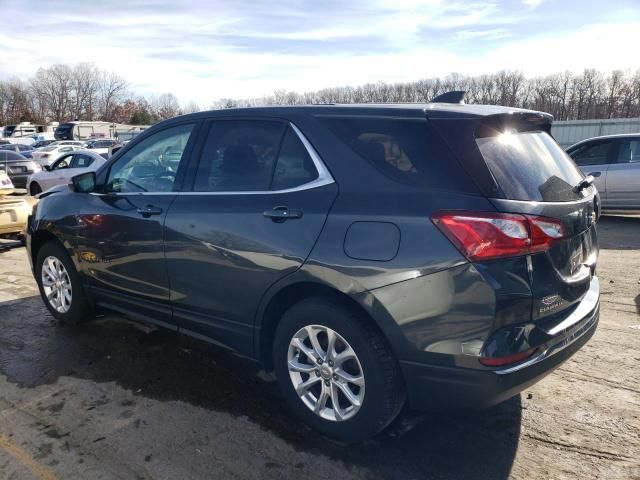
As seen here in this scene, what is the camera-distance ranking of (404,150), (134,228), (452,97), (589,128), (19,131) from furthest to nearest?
(19,131) < (589,128) < (134,228) < (452,97) < (404,150)

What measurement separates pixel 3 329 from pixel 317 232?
3613 mm

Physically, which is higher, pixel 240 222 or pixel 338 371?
pixel 240 222

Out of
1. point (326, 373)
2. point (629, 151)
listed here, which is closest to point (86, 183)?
point (326, 373)

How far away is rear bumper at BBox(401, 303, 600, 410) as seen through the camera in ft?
7.86

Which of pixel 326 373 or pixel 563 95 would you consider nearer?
pixel 326 373

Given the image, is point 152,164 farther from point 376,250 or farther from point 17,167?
point 17,167

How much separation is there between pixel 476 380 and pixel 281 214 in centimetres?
133

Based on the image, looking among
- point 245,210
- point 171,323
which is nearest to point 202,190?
point 245,210

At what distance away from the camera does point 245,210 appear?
312 centimetres

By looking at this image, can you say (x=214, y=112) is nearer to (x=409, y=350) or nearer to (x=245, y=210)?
(x=245, y=210)

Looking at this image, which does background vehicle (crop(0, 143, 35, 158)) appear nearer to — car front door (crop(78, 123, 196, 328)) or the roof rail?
car front door (crop(78, 123, 196, 328))

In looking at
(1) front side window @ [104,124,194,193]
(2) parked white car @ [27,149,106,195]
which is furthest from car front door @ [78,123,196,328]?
(2) parked white car @ [27,149,106,195]

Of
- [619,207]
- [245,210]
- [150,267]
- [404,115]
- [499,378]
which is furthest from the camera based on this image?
[619,207]

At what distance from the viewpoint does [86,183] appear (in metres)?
4.38
